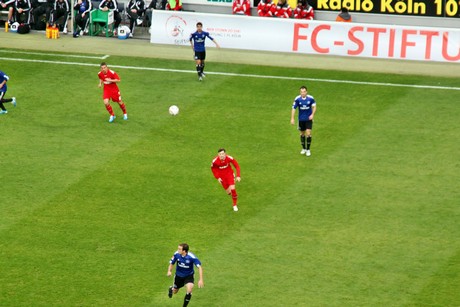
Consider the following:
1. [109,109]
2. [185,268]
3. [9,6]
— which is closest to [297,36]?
[109,109]

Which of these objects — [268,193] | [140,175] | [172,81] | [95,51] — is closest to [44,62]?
[95,51]

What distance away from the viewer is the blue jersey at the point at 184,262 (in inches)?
1027

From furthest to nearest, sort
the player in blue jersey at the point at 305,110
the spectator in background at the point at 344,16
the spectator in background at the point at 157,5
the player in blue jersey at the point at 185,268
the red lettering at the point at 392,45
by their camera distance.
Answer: the spectator in background at the point at 157,5 → the spectator in background at the point at 344,16 → the red lettering at the point at 392,45 → the player in blue jersey at the point at 305,110 → the player in blue jersey at the point at 185,268

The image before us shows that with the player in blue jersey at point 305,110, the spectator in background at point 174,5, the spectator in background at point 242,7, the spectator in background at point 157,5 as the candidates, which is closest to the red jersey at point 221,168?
the player in blue jersey at point 305,110

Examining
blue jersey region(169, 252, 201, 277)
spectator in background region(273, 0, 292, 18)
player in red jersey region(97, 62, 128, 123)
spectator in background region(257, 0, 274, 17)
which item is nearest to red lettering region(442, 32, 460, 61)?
spectator in background region(273, 0, 292, 18)

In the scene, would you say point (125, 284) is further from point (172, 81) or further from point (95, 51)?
point (95, 51)

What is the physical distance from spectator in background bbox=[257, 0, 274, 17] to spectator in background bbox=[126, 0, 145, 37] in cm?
567

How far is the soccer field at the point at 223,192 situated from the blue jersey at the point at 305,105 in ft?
4.81

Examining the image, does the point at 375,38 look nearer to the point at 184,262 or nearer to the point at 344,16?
the point at 344,16

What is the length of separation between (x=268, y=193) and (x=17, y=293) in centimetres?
937

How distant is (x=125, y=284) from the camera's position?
27.7 meters

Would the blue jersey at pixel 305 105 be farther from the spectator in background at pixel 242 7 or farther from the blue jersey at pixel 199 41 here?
the spectator in background at pixel 242 7

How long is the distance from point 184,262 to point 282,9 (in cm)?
2516

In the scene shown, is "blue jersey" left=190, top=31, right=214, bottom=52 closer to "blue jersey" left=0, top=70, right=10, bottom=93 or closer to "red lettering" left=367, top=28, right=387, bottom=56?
"blue jersey" left=0, top=70, right=10, bottom=93
